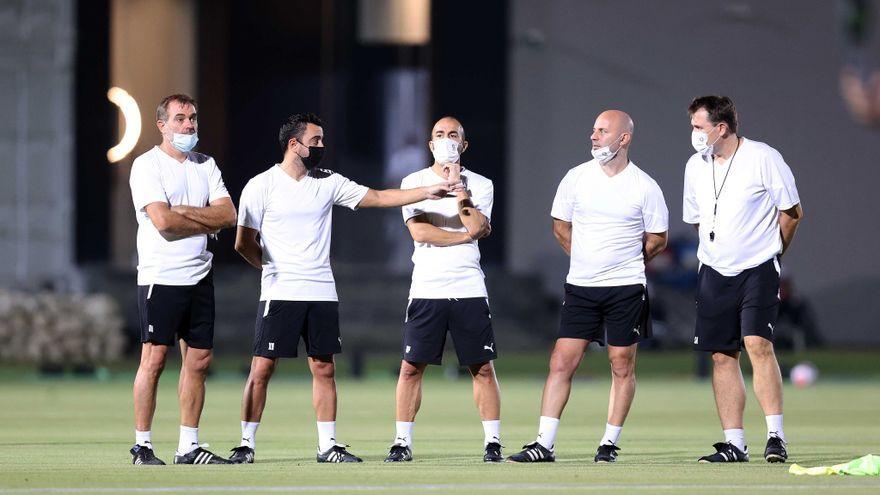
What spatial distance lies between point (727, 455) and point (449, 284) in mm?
1931

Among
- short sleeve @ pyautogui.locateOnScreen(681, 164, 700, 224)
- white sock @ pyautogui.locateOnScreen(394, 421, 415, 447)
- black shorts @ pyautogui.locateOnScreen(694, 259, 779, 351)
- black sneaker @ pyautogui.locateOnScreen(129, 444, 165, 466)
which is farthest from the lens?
short sleeve @ pyautogui.locateOnScreen(681, 164, 700, 224)

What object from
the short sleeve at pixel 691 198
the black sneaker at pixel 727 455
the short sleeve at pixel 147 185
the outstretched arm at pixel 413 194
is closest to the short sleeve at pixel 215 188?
the short sleeve at pixel 147 185

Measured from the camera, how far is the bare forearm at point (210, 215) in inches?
391

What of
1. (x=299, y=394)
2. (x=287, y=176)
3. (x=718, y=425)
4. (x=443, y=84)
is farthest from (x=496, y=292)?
(x=287, y=176)

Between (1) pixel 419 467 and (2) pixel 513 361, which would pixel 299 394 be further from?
(1) pixel 419 467

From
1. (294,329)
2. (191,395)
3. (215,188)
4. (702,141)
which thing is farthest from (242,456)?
(702,141)

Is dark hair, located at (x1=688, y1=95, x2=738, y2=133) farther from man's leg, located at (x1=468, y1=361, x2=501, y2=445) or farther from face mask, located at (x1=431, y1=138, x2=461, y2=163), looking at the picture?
man's leg, located at (x1=468, y1=361, x2=501, y2=445)

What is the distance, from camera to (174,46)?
1096 inches

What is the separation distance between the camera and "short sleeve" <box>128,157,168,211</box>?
9.90 metres

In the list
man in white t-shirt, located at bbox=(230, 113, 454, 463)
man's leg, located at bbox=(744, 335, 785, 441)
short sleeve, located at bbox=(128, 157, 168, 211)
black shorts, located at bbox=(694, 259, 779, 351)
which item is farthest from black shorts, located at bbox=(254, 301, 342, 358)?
man's leg, located at bbox=(744, 335, 785, 441)

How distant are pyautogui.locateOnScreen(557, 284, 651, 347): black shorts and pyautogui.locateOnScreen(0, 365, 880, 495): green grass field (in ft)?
2.46

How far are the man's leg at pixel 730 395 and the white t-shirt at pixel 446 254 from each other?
1507 mm

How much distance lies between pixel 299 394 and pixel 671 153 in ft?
44.3

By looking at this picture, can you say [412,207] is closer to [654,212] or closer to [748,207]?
[654,212]
